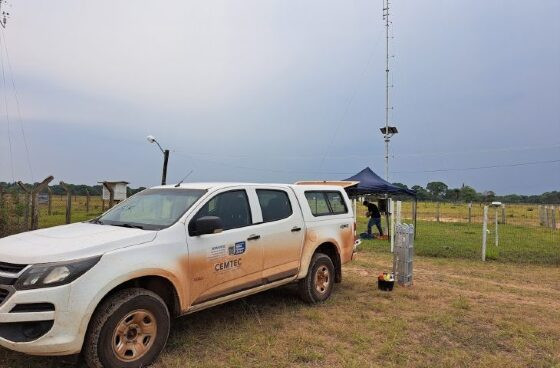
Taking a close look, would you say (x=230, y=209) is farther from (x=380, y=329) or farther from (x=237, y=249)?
(x=380, y=329)

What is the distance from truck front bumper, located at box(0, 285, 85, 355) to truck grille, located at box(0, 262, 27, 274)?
0.20m

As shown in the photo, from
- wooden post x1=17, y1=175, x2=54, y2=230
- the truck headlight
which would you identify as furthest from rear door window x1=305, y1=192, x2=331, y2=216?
wooden post x1=17, y1=175, x2=54, y2=230

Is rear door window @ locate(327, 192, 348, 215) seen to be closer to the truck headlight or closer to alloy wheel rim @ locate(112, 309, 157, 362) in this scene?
alloy wheel rim @ locate(112, 309, 157, 362)

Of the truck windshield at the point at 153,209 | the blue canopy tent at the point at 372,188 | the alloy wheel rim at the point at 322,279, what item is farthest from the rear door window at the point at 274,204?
the blue canopy tent at the point at 372,188

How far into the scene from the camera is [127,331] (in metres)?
3.98

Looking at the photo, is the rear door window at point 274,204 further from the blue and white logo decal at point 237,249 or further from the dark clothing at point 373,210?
the dark clothing at point 373,210

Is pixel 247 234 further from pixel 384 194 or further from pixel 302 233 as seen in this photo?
pixel 384 194

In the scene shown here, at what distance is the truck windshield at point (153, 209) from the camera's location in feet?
15.6

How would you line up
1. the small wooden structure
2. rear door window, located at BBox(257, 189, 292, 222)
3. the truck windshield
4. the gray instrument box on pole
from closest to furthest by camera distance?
1. the truck windshield
2. rear door window, located at BBox(257, 189, 292, 222)
3. the gray instrument box on pole
4. the small wooden structure

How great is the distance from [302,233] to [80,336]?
3.32 metres

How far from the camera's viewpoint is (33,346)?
3.50 m

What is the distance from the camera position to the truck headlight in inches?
140

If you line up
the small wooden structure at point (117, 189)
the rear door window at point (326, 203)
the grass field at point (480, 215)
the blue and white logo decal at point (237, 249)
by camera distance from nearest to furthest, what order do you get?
the blue and white logo decal at point (237, 249), the rear door window at point (326, 203), the small wooden structure at point (117, 189), the grass field at point (480, 215)

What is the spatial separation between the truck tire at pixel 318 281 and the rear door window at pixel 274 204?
96 centimetres
